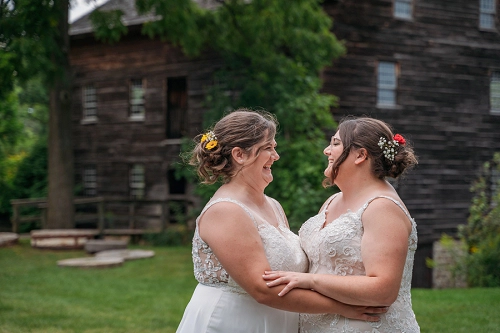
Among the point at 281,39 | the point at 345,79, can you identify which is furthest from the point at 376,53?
the point at 281,39

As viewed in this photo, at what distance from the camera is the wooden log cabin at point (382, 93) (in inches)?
833

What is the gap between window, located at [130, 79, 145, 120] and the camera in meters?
25.0

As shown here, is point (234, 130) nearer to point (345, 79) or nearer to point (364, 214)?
point (364, 214)

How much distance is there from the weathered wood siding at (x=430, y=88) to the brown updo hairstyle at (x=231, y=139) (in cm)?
1643

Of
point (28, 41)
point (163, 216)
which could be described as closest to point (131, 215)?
point (163, 216)

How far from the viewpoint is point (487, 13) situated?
944 inches

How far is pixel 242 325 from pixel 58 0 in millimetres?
12403

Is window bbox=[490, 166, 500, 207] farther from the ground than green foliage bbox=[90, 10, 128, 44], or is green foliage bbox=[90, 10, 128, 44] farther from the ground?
green foliage bbox=[90, 10, 128, 44]

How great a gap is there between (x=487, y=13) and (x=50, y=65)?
1580 cm

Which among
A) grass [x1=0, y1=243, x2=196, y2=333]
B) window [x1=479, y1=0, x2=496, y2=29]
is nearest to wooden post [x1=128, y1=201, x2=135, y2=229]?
grass [x1=0, y1=243, x2=196, y2=333]

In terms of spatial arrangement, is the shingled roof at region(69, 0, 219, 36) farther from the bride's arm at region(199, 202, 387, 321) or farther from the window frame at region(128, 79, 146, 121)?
the bride's arm at region(199, 202, 387, 321)

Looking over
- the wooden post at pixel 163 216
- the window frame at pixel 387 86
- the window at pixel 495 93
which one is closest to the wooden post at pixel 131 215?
the wooden post at pixel 163 216

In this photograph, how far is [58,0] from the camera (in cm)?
1467

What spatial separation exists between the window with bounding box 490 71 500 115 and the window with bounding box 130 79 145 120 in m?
12.7
